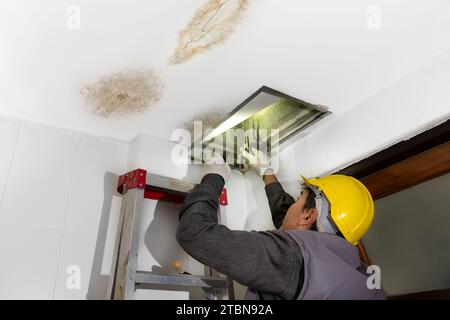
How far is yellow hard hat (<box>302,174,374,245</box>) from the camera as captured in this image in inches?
42.9

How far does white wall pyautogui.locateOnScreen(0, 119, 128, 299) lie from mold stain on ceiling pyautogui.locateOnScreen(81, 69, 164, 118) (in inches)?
10.9

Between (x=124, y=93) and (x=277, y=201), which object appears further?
(x=277, y=201)

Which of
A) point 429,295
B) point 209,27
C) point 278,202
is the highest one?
point 209,27

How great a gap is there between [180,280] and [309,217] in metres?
0.57

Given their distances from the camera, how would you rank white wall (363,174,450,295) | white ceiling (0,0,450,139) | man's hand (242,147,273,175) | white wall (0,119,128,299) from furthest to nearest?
man's hand (242,147,273,175)
white wall (363,174,450,295)
white wall (0,119,128,299)
white ceiling (0,0,450,139)

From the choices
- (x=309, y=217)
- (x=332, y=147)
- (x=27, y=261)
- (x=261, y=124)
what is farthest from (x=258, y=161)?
(x=27, y=261)

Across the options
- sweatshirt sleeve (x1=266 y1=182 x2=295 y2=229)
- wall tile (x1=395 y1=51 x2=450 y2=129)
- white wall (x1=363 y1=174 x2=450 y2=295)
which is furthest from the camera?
sweatshirt sleeve (x1=266 y1=182 x2=295 y2=229)

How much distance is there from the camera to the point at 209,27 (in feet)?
3.23

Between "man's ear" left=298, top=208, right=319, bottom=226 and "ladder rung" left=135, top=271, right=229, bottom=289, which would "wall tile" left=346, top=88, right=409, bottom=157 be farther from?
"ladder rung" left=135, top=271, right=229, bottom=289

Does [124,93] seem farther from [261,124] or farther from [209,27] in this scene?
[261,124]

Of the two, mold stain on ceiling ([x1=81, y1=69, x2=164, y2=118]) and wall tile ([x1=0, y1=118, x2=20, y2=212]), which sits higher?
mold stain on ceiling ([x1=81, y1=69, x2=164, y2=118])

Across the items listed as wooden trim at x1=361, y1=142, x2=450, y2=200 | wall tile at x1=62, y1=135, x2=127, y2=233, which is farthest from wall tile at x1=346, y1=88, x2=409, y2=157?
wall tile at x1=62, y1=135, x2=127, y2=233

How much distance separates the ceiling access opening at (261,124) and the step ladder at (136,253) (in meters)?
0.32

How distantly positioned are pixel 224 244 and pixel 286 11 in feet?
2.39
